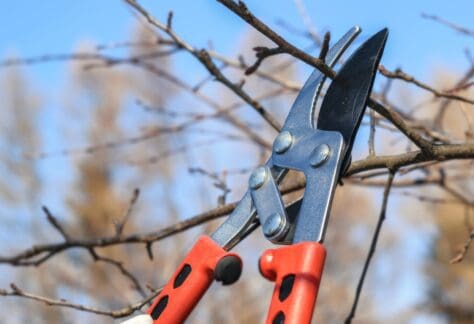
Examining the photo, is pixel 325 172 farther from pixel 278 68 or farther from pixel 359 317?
pixel 359 317

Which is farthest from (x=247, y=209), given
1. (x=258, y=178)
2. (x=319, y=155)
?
(x=319, y=155)

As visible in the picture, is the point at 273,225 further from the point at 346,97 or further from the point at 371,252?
the point at 371,252

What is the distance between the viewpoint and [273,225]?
3.41 feet

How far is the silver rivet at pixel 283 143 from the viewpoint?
1.13 metres

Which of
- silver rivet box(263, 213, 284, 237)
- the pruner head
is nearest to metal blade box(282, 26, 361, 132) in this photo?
the pruner head

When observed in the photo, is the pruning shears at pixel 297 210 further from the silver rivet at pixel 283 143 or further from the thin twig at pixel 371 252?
the thin twig at pixel 371 252

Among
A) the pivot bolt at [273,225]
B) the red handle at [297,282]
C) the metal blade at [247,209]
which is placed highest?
the metal blade at [247,209]

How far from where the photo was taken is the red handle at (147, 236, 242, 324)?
1016 mm

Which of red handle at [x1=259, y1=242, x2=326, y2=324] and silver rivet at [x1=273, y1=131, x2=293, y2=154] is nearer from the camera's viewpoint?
red handle at [x1=259, y1=242, x2=326, y2=324]

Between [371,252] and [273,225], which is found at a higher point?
[371,252]

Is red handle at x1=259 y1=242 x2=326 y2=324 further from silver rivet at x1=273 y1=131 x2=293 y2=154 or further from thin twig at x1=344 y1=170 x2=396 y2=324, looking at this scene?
thin twig at x1=344 y1=170 x2=396 y2=324

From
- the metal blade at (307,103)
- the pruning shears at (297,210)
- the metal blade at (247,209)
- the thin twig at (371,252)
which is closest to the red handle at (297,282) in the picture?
the pruning shears at (297,210)

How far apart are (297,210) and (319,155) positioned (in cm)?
11

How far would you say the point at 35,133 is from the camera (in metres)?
12.8
